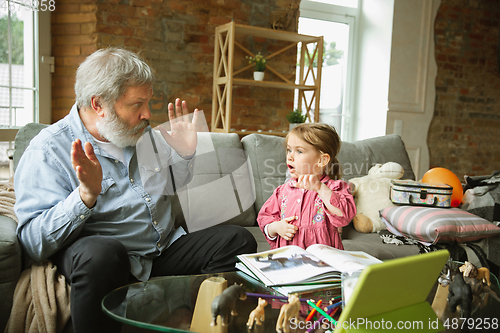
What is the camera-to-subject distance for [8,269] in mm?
1181

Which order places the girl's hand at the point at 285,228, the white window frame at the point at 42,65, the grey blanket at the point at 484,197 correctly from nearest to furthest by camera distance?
the girl's hand at the point at 285,228, the grey blanket at the point at 484,197, the white window frame at the point at 42,65

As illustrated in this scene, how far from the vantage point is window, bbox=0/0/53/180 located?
267cm

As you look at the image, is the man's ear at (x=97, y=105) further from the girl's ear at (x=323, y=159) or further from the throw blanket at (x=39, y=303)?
the girl's ear at (x=323, y=159)

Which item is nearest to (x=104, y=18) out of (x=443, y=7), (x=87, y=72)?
(x=87, y=72)

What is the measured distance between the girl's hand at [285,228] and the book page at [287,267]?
23 centimetres

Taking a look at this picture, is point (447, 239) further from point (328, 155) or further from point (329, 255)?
point (329, 255)

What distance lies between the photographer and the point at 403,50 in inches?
157

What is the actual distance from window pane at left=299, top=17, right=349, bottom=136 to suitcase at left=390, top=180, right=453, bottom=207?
7.55 feet

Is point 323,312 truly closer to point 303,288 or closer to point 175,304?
point 303,288

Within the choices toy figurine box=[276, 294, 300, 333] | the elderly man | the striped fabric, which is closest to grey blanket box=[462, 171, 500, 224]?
the striped fabric

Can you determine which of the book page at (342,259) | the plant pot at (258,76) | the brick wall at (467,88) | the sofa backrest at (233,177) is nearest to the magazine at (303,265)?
the book page at (342,259)

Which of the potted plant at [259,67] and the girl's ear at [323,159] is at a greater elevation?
the potted plant at [259,67]

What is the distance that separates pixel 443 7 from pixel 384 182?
9.42 ft

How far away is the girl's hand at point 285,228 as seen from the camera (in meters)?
1.46
